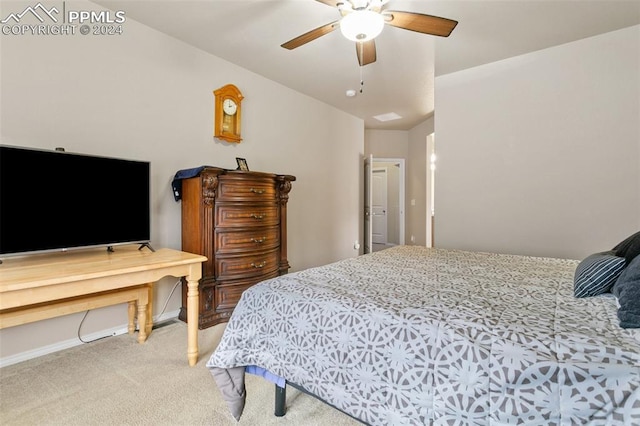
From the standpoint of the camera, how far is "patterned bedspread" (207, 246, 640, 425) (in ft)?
2.61

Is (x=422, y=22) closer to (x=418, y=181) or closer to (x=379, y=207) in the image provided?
(x=418, y=181)

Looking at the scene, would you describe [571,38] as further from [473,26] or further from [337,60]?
[337,60]

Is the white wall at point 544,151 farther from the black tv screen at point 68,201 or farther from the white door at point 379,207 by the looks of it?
the white door at point 379,207

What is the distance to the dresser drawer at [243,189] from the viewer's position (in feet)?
8.60

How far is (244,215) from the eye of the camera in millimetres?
2744

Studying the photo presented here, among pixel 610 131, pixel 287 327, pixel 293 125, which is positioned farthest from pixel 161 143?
pixel 610 131

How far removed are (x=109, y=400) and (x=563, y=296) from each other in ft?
7.65

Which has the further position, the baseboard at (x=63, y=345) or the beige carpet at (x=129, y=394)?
the baseboard at (x=63, y=345)

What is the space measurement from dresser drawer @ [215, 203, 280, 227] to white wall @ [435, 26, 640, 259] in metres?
2.12

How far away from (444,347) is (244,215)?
2147mm

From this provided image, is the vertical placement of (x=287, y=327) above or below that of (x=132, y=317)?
above

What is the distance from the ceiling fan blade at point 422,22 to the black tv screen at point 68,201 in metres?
2.06

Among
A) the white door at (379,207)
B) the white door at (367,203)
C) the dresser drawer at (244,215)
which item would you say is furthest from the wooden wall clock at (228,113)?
the white door at (379,207)

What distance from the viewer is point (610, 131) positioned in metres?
2.69
